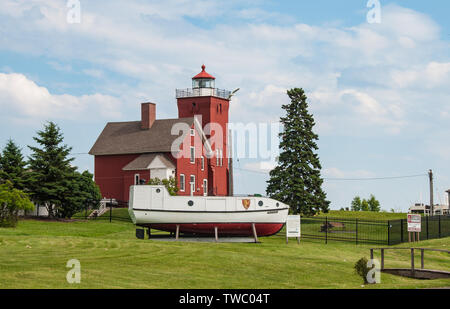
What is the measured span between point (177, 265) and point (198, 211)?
966cm

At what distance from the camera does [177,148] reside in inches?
2345

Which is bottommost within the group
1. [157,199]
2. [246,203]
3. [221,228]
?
[221,228]

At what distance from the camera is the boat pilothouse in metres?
30.2

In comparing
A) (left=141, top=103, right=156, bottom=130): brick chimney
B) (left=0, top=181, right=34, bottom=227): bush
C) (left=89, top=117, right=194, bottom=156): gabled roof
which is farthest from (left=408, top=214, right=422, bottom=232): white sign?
(left=141, top=103, right=156, bottom=130): brick chimney

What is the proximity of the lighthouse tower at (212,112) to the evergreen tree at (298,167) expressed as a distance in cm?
1162

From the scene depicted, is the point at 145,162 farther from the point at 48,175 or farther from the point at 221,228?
the point at 221,228

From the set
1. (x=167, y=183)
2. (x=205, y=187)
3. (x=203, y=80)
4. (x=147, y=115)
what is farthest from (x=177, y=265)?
(x=203, y=80)

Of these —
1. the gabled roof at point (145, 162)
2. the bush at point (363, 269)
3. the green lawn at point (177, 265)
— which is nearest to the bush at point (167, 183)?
the gabled roof at point (145, 162)

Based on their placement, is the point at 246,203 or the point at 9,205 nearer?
the point at 246,203

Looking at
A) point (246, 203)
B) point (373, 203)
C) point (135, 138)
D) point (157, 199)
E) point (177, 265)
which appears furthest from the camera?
point (373, 203)

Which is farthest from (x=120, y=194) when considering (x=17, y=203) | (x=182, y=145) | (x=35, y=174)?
(x=17, y=203)

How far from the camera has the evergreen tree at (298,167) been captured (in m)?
53.8

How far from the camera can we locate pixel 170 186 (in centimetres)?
5459

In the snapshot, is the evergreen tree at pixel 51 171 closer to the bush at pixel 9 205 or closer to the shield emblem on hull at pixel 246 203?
the bush at pixel 9 205
